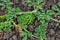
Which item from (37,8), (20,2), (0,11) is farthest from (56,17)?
(0,11)

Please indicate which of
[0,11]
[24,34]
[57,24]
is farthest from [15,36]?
A: [57,24]

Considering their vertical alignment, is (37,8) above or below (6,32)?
above

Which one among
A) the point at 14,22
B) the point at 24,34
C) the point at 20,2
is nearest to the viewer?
the point at 24,34

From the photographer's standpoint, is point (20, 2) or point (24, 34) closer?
point (24, 34)

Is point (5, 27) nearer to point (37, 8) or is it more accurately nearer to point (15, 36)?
point (15, 36)

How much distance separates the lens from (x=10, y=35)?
234 centimetres

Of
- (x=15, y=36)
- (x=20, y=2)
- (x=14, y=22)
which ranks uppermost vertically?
(x=20, y=2)

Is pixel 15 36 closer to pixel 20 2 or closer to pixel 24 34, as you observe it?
pixel 24 34

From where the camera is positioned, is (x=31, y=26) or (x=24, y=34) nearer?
(x=24, y=34)

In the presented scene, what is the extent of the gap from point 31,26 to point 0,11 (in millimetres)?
425

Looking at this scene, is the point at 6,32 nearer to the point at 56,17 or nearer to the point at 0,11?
the point at 0,11

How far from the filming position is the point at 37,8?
2266mm

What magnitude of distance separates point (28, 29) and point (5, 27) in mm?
280

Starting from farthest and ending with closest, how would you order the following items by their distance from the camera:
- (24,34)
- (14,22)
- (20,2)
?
(20,2) < (14,22) < (24,34)
